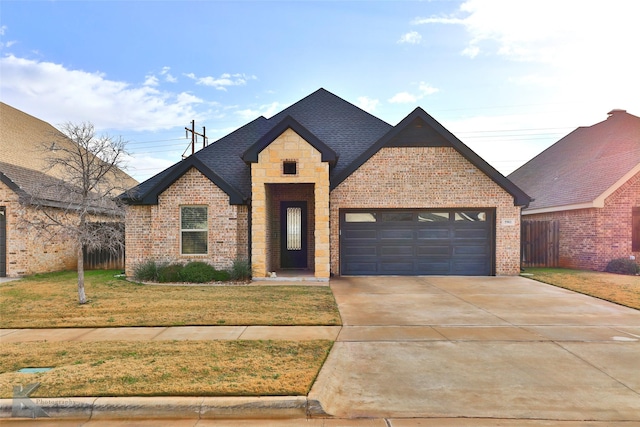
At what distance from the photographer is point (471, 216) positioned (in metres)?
14.7

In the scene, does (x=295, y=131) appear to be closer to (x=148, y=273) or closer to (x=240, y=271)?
(x=240, y=271)

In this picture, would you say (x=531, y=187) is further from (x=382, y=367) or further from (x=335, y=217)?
(x=382, y=367)

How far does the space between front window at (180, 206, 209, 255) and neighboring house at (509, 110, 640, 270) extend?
14.0 metres

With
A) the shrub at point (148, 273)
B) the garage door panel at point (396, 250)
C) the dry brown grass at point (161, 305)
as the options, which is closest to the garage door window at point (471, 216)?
the garage door panel at point (396, 250)

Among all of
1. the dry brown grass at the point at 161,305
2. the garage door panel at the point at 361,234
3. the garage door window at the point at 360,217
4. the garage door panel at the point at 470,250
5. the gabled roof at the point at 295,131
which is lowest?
the dry brown grass at the point at 161,305

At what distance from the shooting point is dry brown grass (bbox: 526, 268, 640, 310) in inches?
406

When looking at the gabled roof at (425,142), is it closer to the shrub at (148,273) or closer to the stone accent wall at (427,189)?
the stone accent wall at (427,189)

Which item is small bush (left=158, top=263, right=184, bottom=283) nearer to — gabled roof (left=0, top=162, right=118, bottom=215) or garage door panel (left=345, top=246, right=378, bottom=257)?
gabled roof (left=0, top=162, right=118, bottom=215)

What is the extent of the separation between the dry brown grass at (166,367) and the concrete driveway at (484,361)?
1.59 feet

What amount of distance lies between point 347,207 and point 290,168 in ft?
8.55

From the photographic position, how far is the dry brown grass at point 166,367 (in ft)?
14.6

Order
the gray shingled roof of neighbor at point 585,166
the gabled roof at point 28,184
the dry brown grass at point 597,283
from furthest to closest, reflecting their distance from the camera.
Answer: the gray shingled roof of neighbor at point 585,166 < the gabled roof at point 28,184 < the dry brown grass at point 597,283

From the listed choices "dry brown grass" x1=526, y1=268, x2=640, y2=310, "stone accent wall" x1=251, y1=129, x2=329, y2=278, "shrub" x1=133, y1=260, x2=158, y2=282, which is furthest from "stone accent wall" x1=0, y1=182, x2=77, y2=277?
"dry brown grass" x1=526, y1=268, x2=640, y2=310

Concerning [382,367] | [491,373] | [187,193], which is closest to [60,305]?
[187,193]
